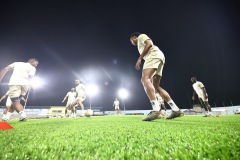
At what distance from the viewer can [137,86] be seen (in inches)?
1476

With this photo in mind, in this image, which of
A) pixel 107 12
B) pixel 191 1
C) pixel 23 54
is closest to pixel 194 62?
pixel 191 1

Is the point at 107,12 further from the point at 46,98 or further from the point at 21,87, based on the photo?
the point at 46,98

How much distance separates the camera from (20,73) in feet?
16.8

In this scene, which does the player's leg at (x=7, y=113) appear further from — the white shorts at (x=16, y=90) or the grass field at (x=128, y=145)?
the grass field at (x=128, y=145)

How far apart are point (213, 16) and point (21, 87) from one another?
25711 mm

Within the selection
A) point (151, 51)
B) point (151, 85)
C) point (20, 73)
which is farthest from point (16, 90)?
point (151, 51)

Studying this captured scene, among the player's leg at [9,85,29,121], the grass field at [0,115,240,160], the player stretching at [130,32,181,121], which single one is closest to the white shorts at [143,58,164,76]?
the player stretching at [130,32,181,121]

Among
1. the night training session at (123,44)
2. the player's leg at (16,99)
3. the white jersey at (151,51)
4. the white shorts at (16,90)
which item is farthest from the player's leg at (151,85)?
the night training session at (123,44)

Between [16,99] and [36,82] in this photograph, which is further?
[36,82]

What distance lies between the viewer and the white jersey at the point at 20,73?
197 inches

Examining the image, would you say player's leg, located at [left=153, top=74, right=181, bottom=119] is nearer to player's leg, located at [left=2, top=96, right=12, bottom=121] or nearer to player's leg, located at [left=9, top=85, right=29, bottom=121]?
player's leg, located at [left=9, top=85, right=29, bottom=121]

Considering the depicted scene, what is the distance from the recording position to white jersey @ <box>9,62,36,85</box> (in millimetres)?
4996

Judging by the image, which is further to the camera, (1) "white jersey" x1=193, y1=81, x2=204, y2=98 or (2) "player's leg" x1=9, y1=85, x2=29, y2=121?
(1) "white jersey" x1=193, y1=81, x2=204, y2=98

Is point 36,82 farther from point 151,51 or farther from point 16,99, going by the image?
point 151,51
